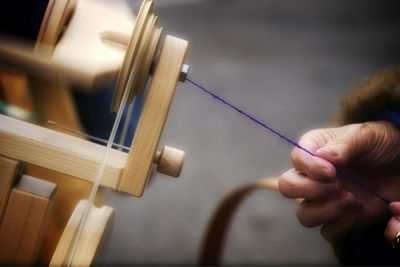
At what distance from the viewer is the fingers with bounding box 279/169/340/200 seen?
1.45 feet

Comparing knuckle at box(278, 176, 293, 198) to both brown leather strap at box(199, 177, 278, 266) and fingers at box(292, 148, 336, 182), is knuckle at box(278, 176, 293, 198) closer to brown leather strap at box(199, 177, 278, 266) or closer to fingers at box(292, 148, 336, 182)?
fingers at box(292, 148, 336, 182)

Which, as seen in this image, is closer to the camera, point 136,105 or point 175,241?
point 136,105

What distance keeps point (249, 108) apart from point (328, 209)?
0.96 meters

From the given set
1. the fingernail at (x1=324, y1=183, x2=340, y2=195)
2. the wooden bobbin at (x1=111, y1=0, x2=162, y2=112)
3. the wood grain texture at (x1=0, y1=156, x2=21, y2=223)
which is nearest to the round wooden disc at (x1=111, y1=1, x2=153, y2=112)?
the wooden bobbin at (x1=111, y1=0, x2=162, y2=112)

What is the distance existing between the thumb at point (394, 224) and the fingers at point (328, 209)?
3 centimetres

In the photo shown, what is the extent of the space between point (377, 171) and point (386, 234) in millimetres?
78

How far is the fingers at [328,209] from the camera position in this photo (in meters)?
0.46

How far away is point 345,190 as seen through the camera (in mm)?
478

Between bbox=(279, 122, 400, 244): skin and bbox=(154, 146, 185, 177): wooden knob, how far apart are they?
119 mm

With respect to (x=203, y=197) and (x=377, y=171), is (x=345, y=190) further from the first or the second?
(x=203, y=197)

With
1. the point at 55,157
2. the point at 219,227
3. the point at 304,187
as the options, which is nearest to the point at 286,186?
the point at 304,187

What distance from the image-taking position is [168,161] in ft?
1.35

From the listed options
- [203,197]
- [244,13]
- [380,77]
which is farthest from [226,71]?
[380,77]

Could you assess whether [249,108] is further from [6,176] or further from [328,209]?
[6,176]
